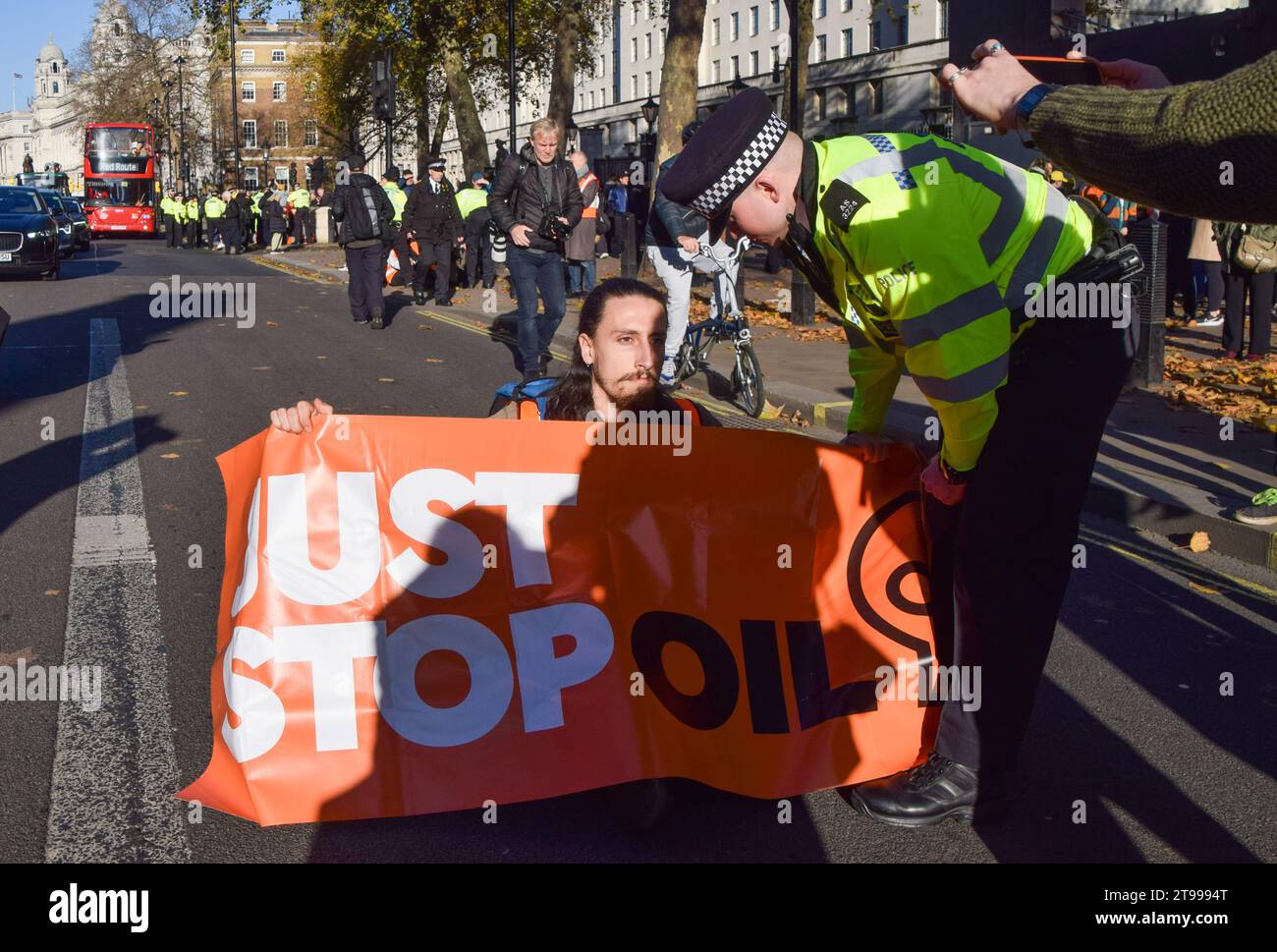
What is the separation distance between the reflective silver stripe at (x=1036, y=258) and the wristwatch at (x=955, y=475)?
0.41m

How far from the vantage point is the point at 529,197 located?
41.0 ft

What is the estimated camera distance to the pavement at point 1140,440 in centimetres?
704

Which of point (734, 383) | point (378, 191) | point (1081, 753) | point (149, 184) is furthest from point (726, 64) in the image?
point (1081, 753)

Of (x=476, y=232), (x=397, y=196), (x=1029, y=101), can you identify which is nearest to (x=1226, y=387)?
(x=1029, y=101)

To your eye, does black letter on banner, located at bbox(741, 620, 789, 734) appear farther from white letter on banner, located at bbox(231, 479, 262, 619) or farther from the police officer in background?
the police officer in background

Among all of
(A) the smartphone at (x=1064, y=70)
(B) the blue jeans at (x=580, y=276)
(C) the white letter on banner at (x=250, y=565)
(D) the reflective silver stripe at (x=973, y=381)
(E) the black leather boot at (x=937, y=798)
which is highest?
(B) the blue jeans at (x=580, y=276)

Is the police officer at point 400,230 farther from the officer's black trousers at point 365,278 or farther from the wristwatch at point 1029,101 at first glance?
the wristwatch at point 1029,101

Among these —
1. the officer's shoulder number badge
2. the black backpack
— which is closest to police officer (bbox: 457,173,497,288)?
the black backpack

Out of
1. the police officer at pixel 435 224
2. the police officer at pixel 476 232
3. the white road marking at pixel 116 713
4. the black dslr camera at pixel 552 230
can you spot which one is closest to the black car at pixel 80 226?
the police officer at pixel 476 232

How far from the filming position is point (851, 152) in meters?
3.16

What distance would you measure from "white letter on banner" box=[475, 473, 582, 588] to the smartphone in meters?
1.59

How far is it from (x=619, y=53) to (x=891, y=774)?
94.6m

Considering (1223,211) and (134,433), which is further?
(134,433)
